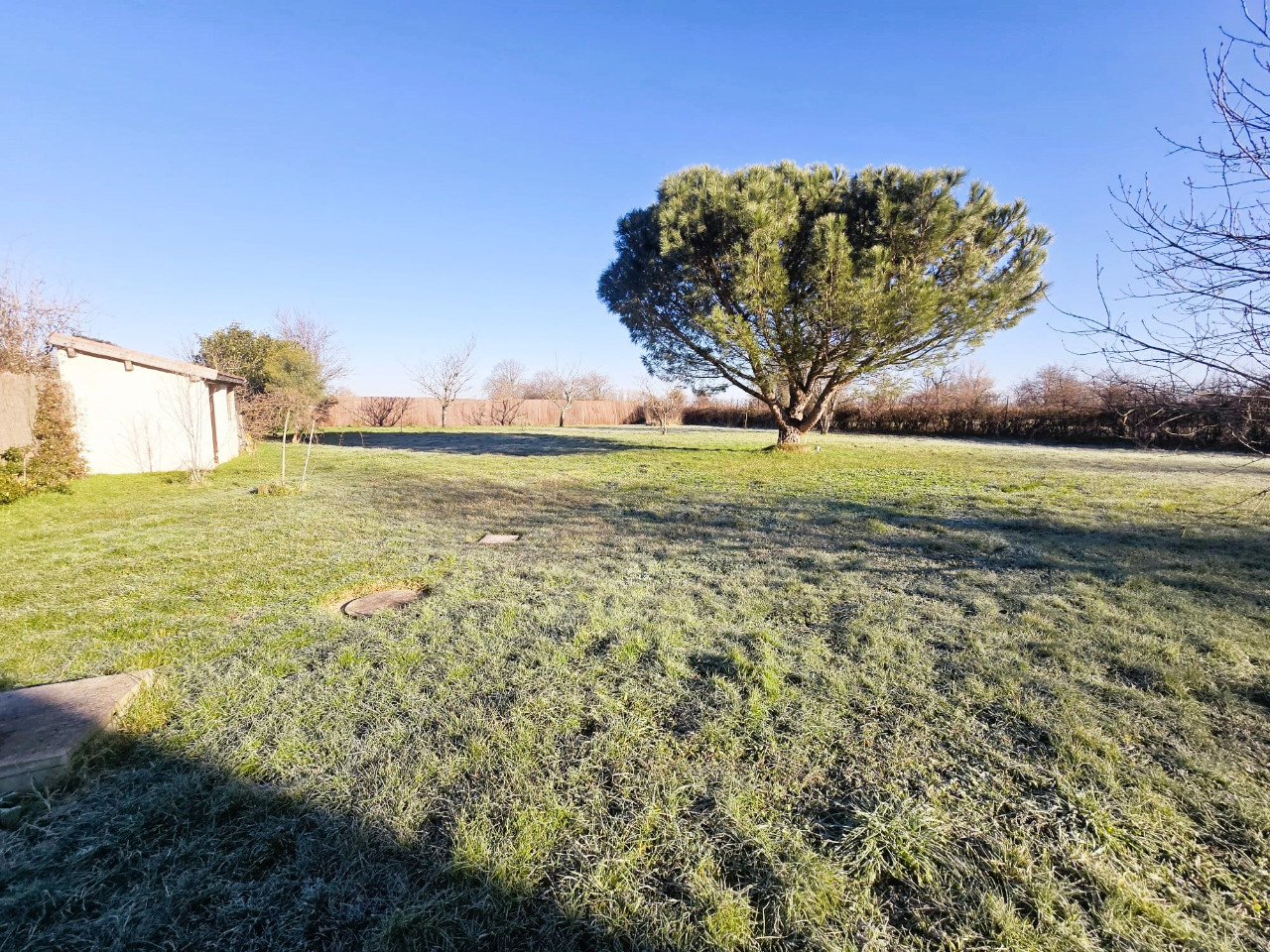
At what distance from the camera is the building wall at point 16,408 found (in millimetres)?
7051

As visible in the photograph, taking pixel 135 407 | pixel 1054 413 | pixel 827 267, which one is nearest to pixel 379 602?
pixel 135 407

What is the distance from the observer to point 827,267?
1105 cm

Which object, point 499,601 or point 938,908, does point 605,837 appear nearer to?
point 938,908

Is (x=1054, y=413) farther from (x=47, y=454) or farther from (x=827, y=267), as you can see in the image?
(x=47, y=454)

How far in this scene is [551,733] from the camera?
6.81 ft

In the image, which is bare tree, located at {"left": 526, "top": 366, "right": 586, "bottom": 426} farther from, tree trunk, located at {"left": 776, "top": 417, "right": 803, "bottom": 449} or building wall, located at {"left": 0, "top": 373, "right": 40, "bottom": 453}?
building wall, located at {"left": 0, "top": 373, "right": 40, "bottom": 453}

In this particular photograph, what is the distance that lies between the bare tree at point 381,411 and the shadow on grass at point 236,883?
3118 centimetres

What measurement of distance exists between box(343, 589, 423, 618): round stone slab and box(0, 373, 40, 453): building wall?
769 cm

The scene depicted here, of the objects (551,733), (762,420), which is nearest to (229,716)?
(551,733)

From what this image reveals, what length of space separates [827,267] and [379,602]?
11.0 meters

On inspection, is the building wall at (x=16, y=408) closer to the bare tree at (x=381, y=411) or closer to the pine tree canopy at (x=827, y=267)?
the pine tree canopy at (x=827, y=267)

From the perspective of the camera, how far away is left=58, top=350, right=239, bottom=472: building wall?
29.6 ft

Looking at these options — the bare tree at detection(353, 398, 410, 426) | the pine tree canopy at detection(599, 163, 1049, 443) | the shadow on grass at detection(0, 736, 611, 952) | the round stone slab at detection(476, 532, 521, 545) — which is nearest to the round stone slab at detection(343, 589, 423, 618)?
the round stone slab at detection(476, 532, 521, 545)

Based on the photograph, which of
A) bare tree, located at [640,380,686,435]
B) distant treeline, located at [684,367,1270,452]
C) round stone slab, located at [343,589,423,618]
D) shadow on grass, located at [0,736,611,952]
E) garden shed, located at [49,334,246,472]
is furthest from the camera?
bare tree, located at [640,380,686,435]
